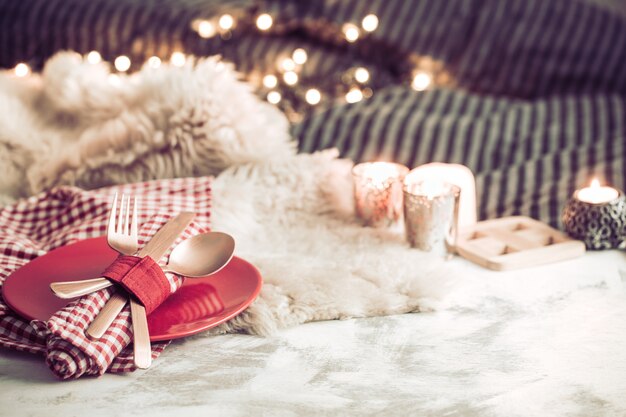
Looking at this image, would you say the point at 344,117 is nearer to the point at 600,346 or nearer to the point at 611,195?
the point at 611,195

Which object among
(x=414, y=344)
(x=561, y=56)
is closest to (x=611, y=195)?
(x=414, y=344)

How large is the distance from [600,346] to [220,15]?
5.32ft

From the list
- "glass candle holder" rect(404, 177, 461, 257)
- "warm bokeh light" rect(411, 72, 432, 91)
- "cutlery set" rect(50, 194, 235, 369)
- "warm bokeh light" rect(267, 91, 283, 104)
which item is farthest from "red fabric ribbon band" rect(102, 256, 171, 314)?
"warm bokeh light" rect(411, 72, 432, 91)

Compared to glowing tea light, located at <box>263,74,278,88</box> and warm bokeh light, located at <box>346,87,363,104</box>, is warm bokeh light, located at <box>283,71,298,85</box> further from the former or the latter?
warm bokeh light, located at <box>346,87,363,104</box>

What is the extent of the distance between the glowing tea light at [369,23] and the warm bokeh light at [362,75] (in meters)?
0.13

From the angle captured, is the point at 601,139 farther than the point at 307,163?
Yes

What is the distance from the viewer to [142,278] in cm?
63

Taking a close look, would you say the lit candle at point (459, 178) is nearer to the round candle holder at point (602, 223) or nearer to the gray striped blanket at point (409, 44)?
the round candle holder at point (602, 223)

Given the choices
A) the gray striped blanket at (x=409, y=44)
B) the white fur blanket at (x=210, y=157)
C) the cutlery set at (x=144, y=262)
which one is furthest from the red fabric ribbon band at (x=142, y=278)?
the gray striped blanket at (x=409, y=44)

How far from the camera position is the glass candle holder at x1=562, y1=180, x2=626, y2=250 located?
840 mm

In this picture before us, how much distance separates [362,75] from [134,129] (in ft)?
3.53

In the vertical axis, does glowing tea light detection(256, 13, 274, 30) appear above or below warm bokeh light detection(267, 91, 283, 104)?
above

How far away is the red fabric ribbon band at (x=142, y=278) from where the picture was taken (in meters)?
0.62

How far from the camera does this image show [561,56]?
1916 mm
